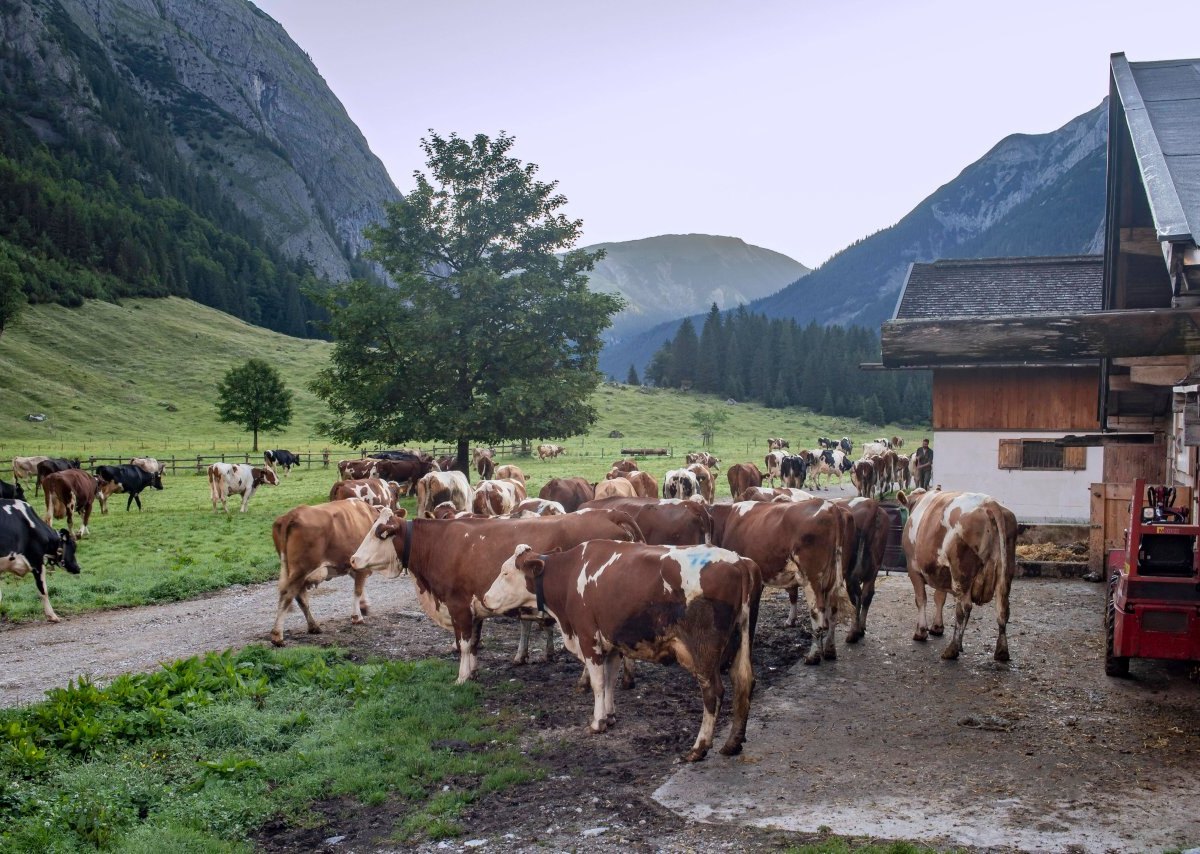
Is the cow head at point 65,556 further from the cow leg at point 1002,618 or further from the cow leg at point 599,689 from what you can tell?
the cow leg at point 1002,618

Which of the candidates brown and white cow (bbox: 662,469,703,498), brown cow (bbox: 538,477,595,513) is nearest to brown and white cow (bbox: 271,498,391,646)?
brown cow (bbox: 538,477,595,513)

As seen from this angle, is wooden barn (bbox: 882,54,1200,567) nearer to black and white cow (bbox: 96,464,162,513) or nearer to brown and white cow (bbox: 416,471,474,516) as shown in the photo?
brown and white cow (bbox: 416,471,474,516)

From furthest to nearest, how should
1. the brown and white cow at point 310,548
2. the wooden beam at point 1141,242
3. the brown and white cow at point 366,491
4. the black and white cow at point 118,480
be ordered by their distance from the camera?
the black and white cow at point 118,480
the brown and white cow at point 366,491
the brown and white cow at point 310,548
the wooden beam at point 1141,242

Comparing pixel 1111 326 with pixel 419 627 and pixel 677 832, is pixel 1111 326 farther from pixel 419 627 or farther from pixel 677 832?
pixel 419 627

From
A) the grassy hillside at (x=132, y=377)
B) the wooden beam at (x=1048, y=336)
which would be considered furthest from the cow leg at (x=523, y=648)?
the grassy hillside at (x=132, y=377)

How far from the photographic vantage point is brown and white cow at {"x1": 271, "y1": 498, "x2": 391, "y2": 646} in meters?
11.8

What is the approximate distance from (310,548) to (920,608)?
27.2 feet

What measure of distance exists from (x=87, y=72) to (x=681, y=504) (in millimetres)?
218847

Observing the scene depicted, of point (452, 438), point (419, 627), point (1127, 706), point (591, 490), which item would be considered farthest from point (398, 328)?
point (1127, 706)

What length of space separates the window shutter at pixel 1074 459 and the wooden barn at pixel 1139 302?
834 cm

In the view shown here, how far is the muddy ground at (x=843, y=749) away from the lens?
5.80 m

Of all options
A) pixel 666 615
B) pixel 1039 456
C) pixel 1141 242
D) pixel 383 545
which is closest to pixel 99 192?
pixel 1039 456

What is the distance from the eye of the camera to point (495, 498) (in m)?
20.3

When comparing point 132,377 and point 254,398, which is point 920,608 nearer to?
point 254,398
